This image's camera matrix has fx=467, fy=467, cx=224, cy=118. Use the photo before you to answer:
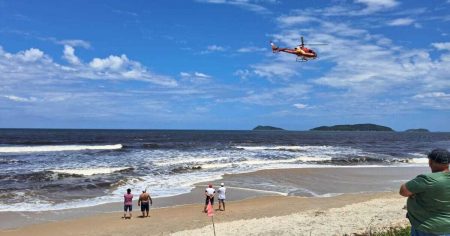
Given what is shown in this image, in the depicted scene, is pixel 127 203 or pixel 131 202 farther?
pixel 131 202

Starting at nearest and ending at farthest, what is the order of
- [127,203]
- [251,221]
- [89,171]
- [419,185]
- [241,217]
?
[419,185]
[251,221]
[127,203]
[241,217]
[89,171]

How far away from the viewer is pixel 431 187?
4.80 metres

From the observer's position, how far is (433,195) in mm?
4848

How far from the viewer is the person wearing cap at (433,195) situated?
189 inches

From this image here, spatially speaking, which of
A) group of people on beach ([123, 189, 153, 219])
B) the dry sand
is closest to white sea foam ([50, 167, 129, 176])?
the dry sand

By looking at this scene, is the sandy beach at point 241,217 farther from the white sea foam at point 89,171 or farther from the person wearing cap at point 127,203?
the white sea foam at point 89,171

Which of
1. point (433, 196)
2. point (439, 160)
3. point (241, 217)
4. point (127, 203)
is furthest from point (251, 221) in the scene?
point (439, 160)

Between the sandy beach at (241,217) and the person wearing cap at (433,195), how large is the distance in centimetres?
700

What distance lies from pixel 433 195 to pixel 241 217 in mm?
12857

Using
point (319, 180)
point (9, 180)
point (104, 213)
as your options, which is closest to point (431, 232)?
point (104, 213)

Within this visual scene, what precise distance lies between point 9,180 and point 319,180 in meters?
18.7

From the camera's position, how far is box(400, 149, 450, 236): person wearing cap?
4801 millimetres

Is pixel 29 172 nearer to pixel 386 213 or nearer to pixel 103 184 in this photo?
pixel 103 184

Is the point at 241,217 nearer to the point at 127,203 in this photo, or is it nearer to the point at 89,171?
the point at 127,203
